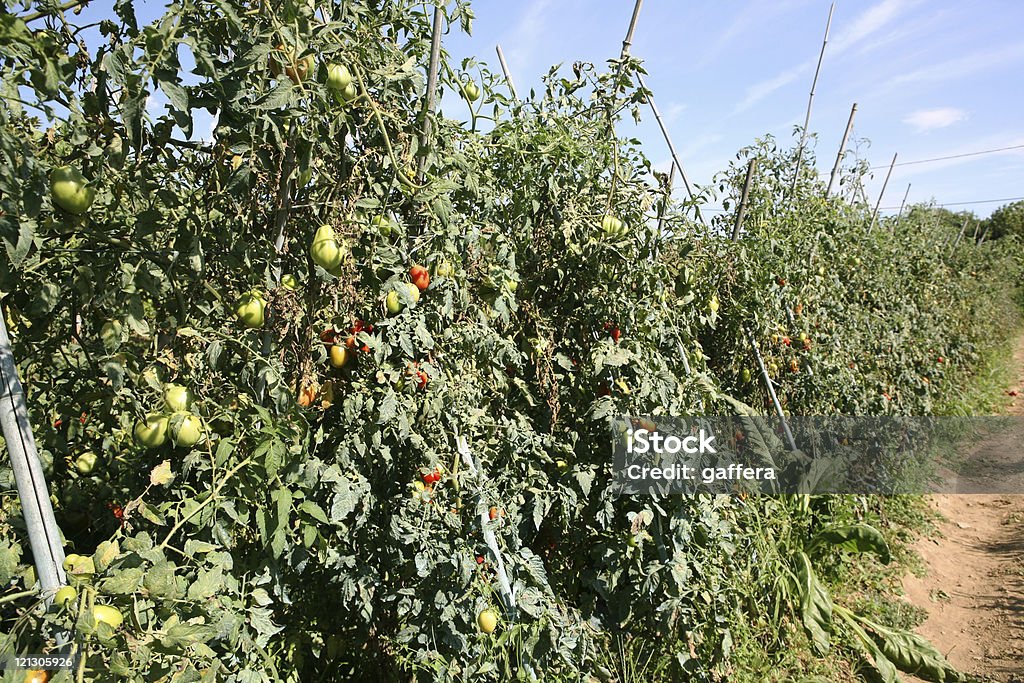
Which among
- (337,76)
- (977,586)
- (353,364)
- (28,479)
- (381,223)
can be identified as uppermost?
(337,76)

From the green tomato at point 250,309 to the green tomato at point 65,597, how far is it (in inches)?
20.7

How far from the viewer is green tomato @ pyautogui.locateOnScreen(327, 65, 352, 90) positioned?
49.3 inches

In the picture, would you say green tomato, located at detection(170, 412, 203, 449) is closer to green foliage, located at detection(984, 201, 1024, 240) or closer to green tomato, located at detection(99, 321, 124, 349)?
green tomato, located at detection(99, 321, 124, 349)

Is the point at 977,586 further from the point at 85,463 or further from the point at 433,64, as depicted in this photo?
the point at 85,463

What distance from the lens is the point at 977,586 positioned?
3295 millimetres

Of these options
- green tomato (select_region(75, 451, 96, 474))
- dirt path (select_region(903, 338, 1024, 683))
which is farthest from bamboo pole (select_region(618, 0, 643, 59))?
dirt path (select_region(903, 338, 1024, 683))

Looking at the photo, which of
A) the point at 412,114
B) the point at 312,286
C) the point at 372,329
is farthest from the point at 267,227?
the point at 412,114

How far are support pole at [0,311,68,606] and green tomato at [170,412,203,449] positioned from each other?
0.21 m

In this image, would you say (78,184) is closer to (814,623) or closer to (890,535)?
(814,623)

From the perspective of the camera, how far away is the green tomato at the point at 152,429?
1.22 metres

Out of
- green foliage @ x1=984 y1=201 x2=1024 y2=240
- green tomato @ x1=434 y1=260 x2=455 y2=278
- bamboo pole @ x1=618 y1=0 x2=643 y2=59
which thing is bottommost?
green tomato @ x1=434 y1=260 x2=455 y2=278

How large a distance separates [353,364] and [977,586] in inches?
136

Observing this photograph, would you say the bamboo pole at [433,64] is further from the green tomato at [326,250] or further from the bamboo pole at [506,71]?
the bamboo pole at [506,71]

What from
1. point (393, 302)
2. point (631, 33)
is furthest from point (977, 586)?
point (393, 302)
